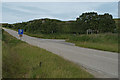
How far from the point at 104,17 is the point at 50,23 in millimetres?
20262

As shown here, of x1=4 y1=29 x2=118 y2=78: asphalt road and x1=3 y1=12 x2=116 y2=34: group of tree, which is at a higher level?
x1=3 y1=12 x2=116 y2=34: group of tree

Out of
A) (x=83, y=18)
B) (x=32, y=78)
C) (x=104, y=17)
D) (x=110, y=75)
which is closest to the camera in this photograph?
(x=32, y=78)

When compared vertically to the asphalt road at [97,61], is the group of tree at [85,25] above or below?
above

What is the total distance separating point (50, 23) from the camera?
162ft

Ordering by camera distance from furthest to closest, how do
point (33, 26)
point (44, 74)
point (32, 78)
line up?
point (33, 26) → point (44, 74) → point (32, 78)

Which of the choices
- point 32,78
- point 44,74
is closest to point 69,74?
point 44,74

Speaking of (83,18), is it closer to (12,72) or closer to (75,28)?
(75,28)

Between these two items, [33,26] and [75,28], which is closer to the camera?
[75,28]

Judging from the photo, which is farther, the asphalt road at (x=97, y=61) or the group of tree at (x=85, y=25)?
the group of tree at (x=85, y=25)

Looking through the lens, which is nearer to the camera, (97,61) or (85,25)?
(97,61)

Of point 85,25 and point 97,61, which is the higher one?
point 85,25

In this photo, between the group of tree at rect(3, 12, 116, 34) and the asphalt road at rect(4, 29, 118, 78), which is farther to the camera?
the group of tree at rect(3, 12, 116, 34)

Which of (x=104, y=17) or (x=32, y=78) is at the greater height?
(x=104, y=17)

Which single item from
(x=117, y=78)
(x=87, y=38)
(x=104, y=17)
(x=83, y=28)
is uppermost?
(x=104, y=17)
